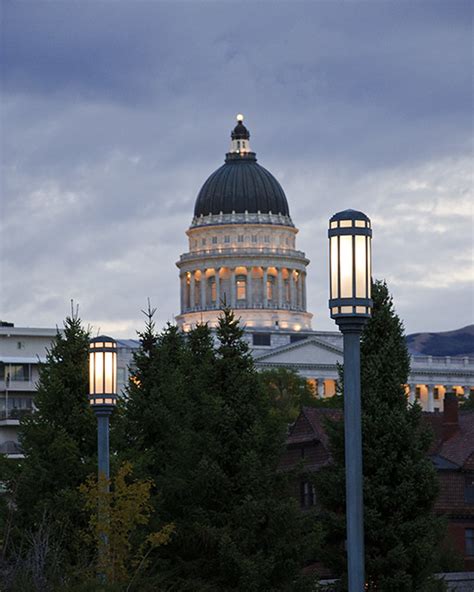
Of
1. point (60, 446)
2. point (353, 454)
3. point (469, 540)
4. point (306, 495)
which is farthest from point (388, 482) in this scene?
point (353, 454)

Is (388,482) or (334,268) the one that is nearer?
(334,268)

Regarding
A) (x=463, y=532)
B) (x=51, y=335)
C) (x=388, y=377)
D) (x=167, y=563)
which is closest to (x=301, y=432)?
(x=463, y=532)

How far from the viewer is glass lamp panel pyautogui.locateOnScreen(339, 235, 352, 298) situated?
73.0 feet

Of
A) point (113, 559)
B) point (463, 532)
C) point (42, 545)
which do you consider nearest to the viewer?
point (42, 545)

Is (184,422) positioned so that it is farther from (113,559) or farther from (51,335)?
(51,335)

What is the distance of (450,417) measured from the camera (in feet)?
270

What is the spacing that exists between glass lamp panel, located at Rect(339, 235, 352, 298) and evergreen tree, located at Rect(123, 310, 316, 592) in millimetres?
23166

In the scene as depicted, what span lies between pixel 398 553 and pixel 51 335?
90.1m

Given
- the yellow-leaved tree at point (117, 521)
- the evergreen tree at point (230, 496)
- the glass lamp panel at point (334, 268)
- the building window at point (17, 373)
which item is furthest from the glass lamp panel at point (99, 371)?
the building window at point (17, 373)

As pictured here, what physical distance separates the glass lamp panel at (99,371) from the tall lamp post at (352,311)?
1340cm

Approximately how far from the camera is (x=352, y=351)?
2233cm

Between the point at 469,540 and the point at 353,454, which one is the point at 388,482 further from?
the point at 353,454

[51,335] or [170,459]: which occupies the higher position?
[51,335]

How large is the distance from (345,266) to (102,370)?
45.1 ft
